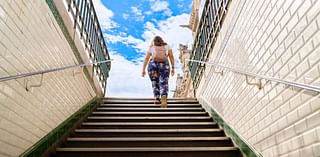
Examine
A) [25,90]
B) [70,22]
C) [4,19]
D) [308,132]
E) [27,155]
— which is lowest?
[27,155]

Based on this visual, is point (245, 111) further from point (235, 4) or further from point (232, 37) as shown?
point (235, 4)

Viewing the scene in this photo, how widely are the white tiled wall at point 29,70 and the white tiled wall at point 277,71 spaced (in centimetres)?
205

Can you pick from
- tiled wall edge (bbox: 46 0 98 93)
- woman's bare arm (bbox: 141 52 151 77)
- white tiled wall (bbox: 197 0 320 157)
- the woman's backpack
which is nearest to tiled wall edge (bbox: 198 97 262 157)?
white tiled wall (bbox: 197 0 320 157)

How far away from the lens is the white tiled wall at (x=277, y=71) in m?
1.78

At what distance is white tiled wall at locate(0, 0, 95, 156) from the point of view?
2.29 meters

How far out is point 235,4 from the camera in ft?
11.8

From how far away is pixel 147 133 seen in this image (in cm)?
400

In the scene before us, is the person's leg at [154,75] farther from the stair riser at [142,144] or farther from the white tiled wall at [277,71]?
the stair riser at [142,144]

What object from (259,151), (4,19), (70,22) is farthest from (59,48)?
(259,151)

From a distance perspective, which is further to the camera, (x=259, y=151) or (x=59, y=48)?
(x=59, y=48)

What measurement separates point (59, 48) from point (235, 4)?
2186mm

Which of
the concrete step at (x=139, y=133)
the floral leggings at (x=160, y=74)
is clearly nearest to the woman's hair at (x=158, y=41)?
the floral leggings at (x=160, y=74)

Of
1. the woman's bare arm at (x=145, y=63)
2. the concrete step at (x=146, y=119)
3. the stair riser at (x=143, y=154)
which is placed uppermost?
the woman's bare arm at (x=145, y=63)

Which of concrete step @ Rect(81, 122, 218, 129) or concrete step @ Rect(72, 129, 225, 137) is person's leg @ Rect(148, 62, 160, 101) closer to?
concrete step @ Rect(81, 122, 218, 129)
